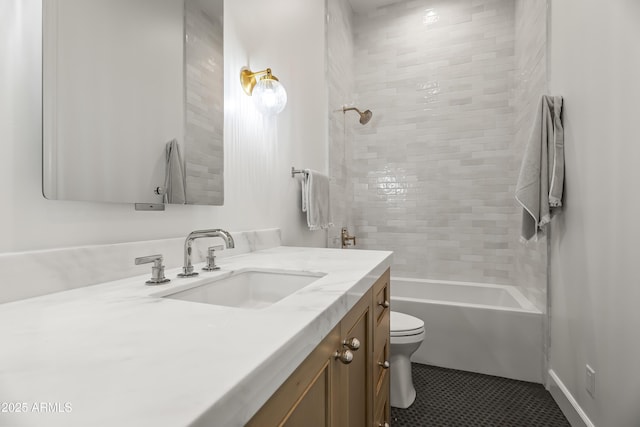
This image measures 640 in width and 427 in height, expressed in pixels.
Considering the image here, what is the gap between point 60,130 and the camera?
2.50 feet

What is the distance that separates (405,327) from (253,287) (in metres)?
1.04

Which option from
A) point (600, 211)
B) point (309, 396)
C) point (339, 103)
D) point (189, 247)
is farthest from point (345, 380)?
point (339, 103)

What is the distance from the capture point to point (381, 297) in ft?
3.98

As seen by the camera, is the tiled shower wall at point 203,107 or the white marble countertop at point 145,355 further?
the tiled shower wall at point 203,107

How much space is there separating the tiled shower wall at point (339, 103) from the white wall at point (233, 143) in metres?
0.17

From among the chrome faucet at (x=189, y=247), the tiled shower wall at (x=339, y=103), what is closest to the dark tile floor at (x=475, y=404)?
the tiled shower wall at (x=339, y=103)

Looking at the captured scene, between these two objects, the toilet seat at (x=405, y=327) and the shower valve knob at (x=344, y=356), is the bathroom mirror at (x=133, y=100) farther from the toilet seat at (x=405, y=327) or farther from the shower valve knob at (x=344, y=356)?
the toilet seat at (x=405, y=327)

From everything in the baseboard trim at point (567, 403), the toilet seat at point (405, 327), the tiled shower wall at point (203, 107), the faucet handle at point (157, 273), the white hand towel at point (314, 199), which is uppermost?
the tiled shower wall at point (203, 107)

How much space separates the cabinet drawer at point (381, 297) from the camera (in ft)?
3.59

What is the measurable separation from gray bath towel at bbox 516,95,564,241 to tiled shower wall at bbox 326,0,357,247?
4.31 ft

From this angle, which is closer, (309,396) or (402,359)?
(309,396)

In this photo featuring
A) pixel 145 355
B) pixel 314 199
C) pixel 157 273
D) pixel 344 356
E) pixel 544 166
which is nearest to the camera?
pixel 145 355

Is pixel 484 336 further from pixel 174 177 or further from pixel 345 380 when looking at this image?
pixel 174 177

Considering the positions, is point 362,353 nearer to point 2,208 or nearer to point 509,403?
point 2,208
